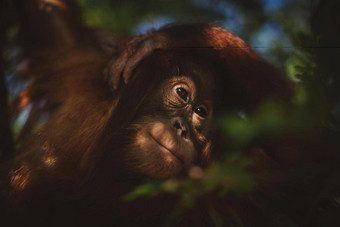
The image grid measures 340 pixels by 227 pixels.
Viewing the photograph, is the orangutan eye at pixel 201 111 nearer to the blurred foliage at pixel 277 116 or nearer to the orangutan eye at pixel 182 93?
the orangutan eye at pixel 182 93

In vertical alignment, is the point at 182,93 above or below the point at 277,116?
below

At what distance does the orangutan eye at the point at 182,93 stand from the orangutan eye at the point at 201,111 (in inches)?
5.3

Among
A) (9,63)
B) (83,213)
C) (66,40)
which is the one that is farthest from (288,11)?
(9,63)

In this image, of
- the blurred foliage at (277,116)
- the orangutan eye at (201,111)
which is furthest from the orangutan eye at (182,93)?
the blurred foliage at (277,116)

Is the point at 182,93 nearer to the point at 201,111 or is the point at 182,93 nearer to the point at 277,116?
the point at 201,111

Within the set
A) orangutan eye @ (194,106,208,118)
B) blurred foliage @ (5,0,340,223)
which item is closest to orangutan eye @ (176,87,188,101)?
orangutan eye @ (194,106,208,118)

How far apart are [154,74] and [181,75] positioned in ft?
0.70

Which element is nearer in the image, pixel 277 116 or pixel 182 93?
pixel 277 116

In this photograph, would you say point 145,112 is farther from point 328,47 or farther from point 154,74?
point 328,47

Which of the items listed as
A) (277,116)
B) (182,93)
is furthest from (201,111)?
(277,116)

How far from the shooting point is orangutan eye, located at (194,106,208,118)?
2.91 metres

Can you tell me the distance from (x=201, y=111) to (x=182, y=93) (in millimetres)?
218

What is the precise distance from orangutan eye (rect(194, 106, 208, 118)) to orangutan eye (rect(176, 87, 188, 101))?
0.14m

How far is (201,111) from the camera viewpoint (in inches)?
116
